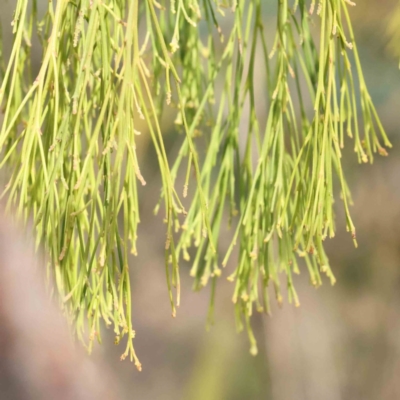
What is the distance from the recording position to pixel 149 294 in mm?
916

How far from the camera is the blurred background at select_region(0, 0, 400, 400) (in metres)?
0.87

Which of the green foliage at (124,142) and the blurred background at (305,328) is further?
the blurred background at (305,328)

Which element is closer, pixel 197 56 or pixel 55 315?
pixel 197 56

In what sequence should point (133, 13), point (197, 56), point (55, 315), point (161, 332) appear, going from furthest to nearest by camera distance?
1. point (161, 332)
2. point (55, 315)
3. point (197, 56)
4. point (133, 13)

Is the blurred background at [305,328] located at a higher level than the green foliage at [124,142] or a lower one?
lower

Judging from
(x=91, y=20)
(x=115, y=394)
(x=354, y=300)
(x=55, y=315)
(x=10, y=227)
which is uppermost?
(x=91, y=20)

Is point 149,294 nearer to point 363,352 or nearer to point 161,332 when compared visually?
point 161,332

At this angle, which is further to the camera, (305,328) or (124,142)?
(305,328)

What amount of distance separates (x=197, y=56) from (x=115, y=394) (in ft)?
2.35

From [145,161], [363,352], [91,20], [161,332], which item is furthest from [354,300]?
[91,20]

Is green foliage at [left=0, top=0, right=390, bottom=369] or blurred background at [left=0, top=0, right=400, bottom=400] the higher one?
green foliage at [left=0, top=0, right=390, bottom=369]

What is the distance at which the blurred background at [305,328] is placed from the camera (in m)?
0.87

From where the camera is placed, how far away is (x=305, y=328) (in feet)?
3.03

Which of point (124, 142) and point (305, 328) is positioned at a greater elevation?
point (124, 142)
